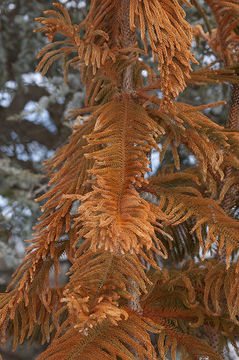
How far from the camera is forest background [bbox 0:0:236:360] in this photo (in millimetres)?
1815

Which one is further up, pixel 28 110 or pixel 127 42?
pixel 127 42

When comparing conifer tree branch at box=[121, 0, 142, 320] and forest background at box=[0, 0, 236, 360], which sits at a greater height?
conifer tree branch at box=[121, 0, 142, 320]

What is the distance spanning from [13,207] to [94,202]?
1.35 m

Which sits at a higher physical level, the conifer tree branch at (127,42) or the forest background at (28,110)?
the conifer tree branch at (127,42)

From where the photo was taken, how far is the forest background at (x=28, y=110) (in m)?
1.82

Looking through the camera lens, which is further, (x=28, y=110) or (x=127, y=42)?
(x=28, y=110)

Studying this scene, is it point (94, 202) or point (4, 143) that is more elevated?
point (94, 202)

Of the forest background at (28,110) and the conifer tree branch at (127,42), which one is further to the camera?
the forest background at (28,110)

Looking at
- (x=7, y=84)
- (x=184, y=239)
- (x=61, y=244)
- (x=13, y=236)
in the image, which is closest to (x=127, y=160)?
(x=61, y=244)

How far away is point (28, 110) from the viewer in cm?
194

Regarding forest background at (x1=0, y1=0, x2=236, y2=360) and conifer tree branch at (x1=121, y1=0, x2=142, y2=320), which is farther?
forest background at (x1=0, y1=0, x2=236, y2=360)

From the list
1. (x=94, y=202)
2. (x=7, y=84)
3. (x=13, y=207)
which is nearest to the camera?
(x=94, y=202)

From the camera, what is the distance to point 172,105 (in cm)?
71

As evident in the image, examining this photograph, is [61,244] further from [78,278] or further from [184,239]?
[184,239]
